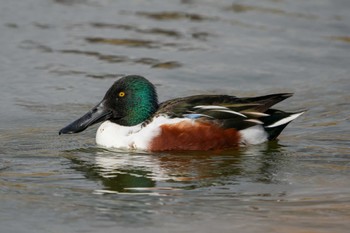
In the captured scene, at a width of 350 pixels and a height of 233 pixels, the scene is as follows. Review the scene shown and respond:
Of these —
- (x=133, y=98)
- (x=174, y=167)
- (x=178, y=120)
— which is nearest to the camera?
(x=174, y=167)

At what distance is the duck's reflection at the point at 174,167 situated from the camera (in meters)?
8.04

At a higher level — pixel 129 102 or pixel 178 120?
pixel 129 102

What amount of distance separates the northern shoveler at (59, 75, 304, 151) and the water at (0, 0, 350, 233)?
16 cm

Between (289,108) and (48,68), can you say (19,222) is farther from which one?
(48,68)

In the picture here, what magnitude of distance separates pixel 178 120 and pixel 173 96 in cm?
223

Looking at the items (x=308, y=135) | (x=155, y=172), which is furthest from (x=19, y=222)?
(x=308, y=135)

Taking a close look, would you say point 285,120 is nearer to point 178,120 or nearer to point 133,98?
point 178,120

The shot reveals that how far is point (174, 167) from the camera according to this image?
28.2 ft

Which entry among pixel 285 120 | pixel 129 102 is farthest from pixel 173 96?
pixel 285 120

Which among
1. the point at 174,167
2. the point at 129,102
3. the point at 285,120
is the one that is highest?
the point at 129,102

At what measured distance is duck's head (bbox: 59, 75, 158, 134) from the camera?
9.40 meters

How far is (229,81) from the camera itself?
1193 cm

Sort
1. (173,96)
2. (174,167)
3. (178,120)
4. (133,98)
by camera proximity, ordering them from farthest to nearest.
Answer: (173,96) → (133,98) → (178,120) → (174,167)

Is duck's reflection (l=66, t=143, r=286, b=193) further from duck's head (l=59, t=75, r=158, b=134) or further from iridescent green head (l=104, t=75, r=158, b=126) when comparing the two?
iridescent green head (l=104, t=75, r=158, b=126)
